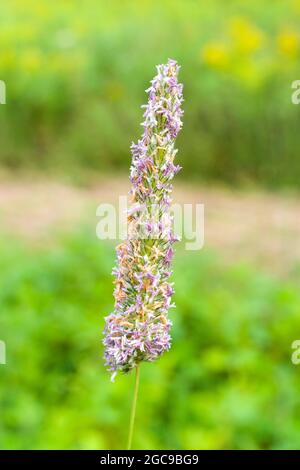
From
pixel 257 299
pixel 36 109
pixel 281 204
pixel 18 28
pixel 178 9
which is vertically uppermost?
pixel 178 9

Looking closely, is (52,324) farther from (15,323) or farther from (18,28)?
(18,28)

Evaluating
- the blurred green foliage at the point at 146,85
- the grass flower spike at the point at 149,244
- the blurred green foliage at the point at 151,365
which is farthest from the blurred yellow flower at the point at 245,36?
the grass flower spike at the point at 149,244

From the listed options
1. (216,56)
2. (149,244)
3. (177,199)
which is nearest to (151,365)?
(149,244)

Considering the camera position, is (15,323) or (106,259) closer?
(15,323)

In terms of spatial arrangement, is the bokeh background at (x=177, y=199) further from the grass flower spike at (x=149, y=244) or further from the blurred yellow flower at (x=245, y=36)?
the grass flower spike at (x=149, y=244)

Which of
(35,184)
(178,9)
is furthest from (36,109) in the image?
(178,9)

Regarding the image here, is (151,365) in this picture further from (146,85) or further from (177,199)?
(146,85)

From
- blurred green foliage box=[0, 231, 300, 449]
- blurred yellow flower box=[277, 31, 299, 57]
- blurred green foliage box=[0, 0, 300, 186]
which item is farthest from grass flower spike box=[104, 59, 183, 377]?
blurred yellow flower box=[277, 31, 299, 57]

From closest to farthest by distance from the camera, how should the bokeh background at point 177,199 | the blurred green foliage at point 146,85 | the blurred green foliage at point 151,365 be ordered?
the blurred green foliage at point 151,365
the bokeh background at point 177,199
the blurred green foliage at point 146,85
